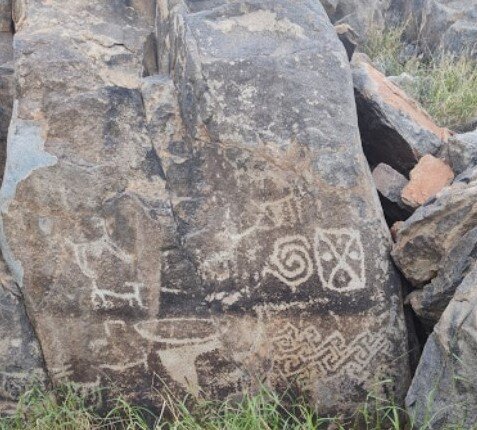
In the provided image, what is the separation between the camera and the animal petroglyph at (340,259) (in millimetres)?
2934

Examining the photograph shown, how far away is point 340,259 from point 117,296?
2.82ft

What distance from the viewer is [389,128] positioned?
134 inches

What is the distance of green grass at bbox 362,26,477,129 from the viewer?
4.51 m

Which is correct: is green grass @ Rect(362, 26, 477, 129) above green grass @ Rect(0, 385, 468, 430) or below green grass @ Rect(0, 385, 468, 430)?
above

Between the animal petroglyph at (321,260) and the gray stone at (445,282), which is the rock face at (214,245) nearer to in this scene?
the animal petroglyph at (321,260)

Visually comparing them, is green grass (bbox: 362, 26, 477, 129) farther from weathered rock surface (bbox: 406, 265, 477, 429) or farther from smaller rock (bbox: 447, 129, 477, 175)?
weathered rock surface (bbox: 406, 265, 477, 429)

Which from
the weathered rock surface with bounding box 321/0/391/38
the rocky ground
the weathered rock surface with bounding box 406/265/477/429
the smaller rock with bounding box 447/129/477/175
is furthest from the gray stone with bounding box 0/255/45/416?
the weathered rock surface with bounding box 321/0/391/38

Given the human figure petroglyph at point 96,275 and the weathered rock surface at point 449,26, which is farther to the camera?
the weathered rock surface at point 449,26

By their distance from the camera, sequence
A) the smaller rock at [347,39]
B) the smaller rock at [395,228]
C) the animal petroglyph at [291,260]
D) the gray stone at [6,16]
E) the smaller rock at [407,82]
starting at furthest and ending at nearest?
1. the smaller rock at [407,82]
2. the smaller rock at [347,39]
3. the gray stone at [6,16]
4. the smaller rock at [395,228]
5. the animal petroglyph at [291,260]

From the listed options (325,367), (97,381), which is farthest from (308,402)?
(97,381)

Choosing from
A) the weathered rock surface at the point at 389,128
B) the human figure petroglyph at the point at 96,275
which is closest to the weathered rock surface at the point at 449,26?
the weathered rock surface at the point at 389,128

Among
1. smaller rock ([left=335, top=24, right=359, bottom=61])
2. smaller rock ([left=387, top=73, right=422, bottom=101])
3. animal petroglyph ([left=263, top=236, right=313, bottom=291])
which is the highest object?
smaller rock ([left=335, top=24, right=359, bottom=61])

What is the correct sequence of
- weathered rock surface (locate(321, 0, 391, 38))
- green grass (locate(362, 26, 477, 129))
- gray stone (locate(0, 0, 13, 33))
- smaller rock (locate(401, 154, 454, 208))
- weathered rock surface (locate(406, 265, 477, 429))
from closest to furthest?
weathered rock surface (locate(406, 265, 477, 429))
smaller rock (locate(401, 154, 454, 208))
gray stone (locate(0, 0, 13, 33))
green grass (locate(362, 26, 477, 129))
weathered rock surface (locate(321, 0, 391, 38))

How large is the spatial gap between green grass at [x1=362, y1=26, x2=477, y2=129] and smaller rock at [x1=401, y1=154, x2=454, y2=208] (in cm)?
115
